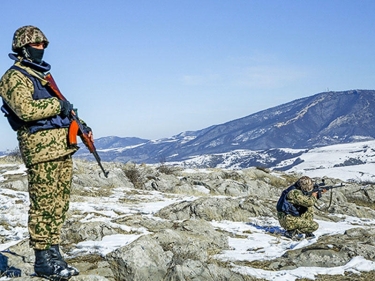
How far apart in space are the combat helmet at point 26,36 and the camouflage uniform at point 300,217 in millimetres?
8642

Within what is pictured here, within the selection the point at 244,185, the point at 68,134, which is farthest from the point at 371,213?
the point at 68,134

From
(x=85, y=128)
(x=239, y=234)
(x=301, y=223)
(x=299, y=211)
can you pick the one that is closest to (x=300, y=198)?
(x=299, y=211)

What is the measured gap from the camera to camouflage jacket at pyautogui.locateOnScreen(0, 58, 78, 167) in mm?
4352

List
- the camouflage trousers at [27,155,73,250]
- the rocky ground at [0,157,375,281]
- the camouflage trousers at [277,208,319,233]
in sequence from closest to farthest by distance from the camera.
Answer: the camouflage trousers at [27,155,73,250], the rocky ground at [0,157,375,281], the camouflage trousers at [277,208,319,233]

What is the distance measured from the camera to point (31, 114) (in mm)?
4363

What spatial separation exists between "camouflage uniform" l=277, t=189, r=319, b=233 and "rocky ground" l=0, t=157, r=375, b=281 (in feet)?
1.81

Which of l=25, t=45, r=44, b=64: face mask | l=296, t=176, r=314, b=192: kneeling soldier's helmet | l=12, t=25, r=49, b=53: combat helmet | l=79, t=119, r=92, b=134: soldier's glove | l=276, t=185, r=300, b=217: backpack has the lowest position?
l=276, t=185, r=300, b=217: backpack

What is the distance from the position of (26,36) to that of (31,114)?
92 cm

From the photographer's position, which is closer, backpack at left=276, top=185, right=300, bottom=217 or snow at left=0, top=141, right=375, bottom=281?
snow at left=0, top=141, right=375, bottom=281

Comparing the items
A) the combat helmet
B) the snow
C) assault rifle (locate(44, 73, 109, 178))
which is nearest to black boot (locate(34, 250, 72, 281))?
the snow

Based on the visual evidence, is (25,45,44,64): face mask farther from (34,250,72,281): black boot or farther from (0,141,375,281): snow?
(0,141,375,281): snow

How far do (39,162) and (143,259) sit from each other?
2.40 meters

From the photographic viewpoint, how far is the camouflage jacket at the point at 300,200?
1122 cm

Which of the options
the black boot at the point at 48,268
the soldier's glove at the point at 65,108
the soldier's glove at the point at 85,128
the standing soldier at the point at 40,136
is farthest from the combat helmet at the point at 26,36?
the black boot at the point at 48,268
